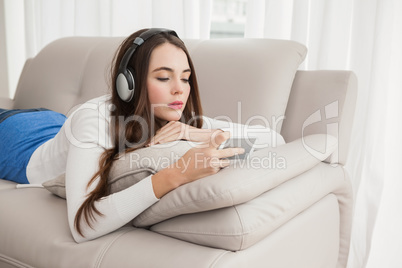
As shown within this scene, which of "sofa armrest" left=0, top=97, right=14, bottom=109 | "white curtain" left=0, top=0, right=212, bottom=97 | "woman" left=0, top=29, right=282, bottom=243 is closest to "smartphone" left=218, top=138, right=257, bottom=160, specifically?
"woman" left=0, top=29, right=282, bottom=243

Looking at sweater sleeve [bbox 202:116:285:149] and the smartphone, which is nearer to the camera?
the smartphone

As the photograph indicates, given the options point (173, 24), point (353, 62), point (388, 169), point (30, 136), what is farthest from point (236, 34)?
point (30, 136)

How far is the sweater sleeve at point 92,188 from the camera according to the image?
0.93 metres

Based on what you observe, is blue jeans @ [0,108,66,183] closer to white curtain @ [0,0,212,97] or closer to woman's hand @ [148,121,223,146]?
woman's hand @ [148,121,223,146]

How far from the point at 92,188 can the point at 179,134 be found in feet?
0.92

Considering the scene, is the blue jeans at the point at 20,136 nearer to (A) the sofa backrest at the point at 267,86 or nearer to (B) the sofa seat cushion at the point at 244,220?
(A) the sofa backrest at the point at 267,86

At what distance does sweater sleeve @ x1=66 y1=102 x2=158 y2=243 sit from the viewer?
93cm

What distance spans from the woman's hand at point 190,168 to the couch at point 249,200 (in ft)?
0.22

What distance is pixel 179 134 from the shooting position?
1127 millimetres

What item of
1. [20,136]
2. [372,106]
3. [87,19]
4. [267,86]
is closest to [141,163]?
[267,86]

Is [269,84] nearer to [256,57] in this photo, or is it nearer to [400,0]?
[256,57]

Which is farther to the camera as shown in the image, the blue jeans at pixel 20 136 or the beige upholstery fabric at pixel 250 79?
the blue jeans at pixel 20 136

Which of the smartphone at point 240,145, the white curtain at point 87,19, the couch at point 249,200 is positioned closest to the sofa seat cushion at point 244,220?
the couch at point 249,200

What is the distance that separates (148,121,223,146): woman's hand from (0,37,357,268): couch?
0.22 metres
